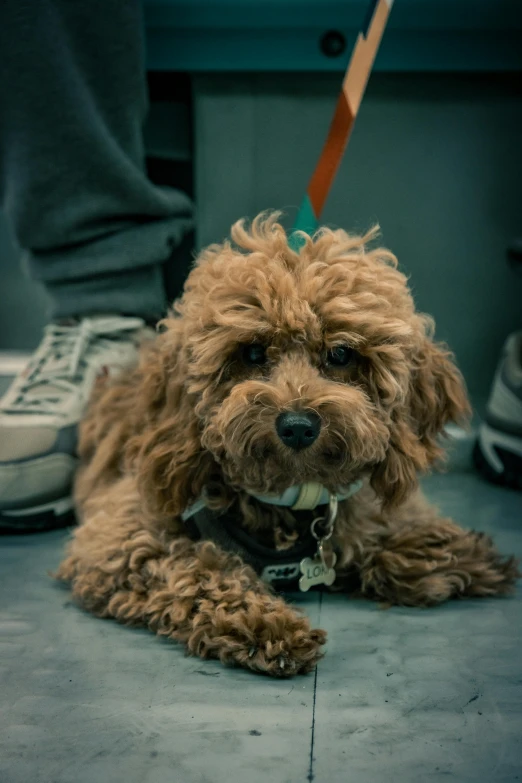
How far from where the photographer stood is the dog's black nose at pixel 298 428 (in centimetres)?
135

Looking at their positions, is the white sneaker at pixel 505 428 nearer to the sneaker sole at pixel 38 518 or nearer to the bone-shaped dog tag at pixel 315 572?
the bone-shaped dog tag at pixel 315 572

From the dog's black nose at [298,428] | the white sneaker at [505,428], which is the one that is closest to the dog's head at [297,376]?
the dog's black nose at [298,428]

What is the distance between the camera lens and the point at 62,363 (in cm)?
232

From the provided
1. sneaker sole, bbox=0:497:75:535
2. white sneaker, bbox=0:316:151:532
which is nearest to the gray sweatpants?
white sneaker, bbox=0:316:151:532

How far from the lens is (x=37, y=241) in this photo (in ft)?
8.06

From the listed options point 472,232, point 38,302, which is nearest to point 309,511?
point 472,232

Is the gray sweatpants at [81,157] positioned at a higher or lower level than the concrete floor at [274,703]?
higher

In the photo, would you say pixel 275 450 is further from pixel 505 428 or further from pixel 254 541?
pixel 505 428

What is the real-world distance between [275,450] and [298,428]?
0.23ft

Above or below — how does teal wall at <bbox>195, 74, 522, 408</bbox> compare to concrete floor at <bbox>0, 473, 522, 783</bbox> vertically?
above

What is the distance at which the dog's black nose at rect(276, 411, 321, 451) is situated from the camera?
135 cm

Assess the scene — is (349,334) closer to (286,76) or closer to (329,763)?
(329,763)

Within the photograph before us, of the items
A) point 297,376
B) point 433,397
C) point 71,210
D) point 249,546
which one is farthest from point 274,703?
point 71,210

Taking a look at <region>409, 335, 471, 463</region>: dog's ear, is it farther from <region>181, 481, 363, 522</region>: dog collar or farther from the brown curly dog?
<region>181, 481, 363, 522</region>: dog collar
